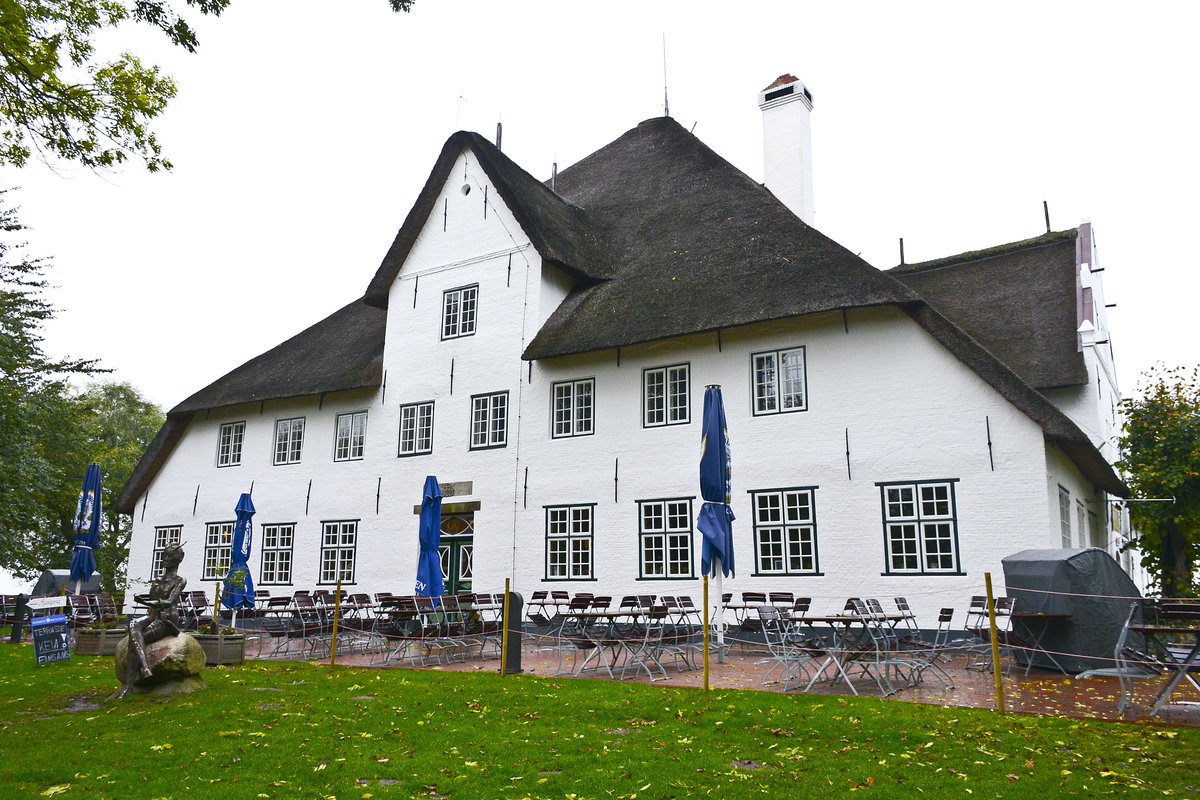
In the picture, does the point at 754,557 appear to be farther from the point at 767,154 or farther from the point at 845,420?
the point at 767,154

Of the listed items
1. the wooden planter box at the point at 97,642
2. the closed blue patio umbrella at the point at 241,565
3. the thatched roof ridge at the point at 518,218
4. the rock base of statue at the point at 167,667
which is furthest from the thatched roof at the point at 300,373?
the rock base of statue at the point at 167,667

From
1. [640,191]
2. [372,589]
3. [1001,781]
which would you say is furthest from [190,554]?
[1001,781]

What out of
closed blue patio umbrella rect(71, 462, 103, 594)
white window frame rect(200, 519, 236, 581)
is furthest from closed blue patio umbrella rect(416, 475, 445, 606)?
white window frame rect(200, 519, 236, 581)

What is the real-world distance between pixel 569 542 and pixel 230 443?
11.3 m

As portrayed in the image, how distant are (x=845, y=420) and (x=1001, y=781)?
31.2 feet

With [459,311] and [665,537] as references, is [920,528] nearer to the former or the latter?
[665,537]

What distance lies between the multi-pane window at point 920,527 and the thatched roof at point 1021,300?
3.92 m

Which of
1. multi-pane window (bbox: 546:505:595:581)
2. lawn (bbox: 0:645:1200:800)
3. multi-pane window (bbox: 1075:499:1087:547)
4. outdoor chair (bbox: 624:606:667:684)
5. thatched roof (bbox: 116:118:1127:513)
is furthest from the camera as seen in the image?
multi-pane window (bbox: 546:505:595:581)

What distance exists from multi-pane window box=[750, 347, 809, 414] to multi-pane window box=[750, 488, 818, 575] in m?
1.54

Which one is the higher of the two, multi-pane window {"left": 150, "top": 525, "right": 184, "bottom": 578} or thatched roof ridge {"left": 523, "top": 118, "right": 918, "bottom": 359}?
thatched roof ridge {"left": 523, "top": 118, "right": 918, "bottom": 359}

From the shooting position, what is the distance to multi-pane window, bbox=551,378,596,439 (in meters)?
17.4

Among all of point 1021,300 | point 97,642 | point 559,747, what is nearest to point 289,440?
point 97,642

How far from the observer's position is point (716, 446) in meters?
12.5

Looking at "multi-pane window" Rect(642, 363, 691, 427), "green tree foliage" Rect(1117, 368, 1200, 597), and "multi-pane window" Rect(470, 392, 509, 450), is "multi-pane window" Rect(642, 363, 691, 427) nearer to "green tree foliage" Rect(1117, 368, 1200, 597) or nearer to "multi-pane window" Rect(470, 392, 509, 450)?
"multi-pane window" Rect(470, 392, 509, 450)
